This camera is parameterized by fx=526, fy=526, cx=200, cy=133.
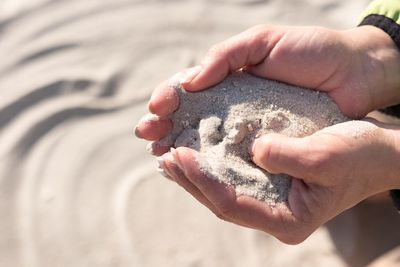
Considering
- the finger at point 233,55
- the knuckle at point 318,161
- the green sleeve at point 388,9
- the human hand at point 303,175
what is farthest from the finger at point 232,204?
the green sleeve at point 388,9

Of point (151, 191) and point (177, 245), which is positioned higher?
point (151, 191)

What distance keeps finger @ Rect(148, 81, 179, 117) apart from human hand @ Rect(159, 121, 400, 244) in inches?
6.0

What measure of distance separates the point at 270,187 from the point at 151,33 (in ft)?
3.13

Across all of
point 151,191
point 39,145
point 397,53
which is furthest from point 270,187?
point 39,145

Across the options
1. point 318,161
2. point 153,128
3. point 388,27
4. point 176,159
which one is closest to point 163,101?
point 153,128

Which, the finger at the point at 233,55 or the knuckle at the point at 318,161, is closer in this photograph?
the knuckle at the point at 318,161

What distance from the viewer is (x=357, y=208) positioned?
5.48 ft

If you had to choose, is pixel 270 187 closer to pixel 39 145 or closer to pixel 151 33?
pixel 39 145

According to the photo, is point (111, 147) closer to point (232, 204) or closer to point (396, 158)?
point (232, 204)

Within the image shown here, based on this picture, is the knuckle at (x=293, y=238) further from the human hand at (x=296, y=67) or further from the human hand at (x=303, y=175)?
the human hand at (x=296, y=67)

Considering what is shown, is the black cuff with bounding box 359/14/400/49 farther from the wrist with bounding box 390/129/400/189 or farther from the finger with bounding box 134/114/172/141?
the finger with bounding box 134/114/172/141

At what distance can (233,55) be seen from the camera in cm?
143

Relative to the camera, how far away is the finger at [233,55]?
4.57 ft

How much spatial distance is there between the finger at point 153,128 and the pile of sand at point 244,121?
0.02 m
